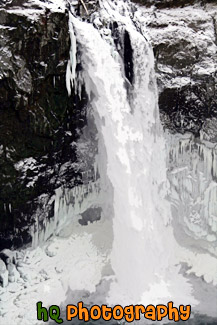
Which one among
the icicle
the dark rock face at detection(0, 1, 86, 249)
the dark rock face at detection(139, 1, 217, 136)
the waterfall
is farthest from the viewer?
the dark rock face at detection(139, 1, 217, 136)

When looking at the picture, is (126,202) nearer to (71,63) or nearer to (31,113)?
(31,113)

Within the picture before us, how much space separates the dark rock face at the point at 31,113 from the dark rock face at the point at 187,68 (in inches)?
53.3

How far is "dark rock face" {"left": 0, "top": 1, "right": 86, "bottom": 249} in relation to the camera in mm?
3508

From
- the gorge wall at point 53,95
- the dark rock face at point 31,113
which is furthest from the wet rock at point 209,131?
the dark rock face at point 31,113

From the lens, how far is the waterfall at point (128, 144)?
401 centimetres

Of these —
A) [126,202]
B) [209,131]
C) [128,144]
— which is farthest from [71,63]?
[209,131]

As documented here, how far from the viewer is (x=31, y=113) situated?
377cm

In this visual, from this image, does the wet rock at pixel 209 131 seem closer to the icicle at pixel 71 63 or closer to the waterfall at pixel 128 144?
the waterfall at pixel 128 144

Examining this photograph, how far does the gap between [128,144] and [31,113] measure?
1.18m

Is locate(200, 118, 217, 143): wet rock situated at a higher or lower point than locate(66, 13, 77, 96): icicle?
lower

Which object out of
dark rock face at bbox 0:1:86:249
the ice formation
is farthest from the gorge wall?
the ice formation

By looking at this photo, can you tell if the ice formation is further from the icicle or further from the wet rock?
the wet rock

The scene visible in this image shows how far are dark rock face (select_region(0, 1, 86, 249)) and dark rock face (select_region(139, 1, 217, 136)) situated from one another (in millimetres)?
1353

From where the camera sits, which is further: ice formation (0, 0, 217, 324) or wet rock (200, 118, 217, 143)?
wet rock (200, 118, 217, 143)
